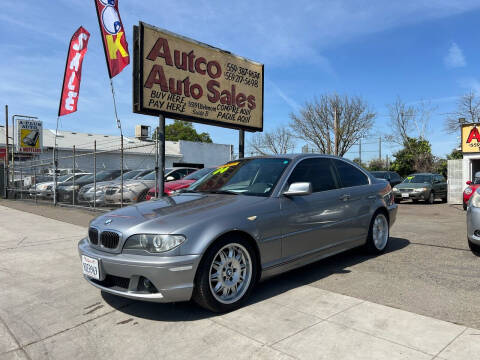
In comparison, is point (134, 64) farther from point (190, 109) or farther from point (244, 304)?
point (244, 304)

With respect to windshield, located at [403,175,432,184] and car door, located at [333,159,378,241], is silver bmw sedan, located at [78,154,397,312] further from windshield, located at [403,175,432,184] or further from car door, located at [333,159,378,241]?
windshield, located at [403,175,432,184]

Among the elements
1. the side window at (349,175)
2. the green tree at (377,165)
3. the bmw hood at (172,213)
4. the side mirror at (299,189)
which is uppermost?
the green tree at (377,165)

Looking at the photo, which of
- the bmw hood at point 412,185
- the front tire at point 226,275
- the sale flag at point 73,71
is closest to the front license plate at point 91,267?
the front tire at point 226,275

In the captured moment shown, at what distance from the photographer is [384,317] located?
3262mm

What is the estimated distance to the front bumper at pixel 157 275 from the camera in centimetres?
313

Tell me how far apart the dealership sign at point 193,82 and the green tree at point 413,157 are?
78.1 feet

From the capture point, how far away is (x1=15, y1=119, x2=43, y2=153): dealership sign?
22984 millimetres

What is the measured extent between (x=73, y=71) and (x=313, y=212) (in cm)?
1499

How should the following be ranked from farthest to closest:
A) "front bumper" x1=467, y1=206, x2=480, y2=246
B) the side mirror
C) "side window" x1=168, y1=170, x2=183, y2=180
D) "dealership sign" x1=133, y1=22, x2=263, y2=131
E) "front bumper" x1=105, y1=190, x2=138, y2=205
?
"side window" x1=168, y1=170, x2=183, y2=180 < "front bumper" x1=105, y1=190, x2=138, y2=205 < "dealership sign" x1=133, y1=22, x2=263, y2=131 < "front bumper" x1=467, y1=206, x2=480, y2=246 < the side mirror

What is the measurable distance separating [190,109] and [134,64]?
167 cm

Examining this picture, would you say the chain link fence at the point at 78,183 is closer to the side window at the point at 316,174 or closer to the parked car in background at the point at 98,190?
the parked car in background at the point at 98,190

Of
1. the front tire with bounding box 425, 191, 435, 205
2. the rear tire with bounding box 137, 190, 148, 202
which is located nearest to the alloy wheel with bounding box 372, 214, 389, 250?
the rear tire with bounding box 137, 190, 148, 202

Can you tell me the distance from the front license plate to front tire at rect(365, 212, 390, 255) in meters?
3.64

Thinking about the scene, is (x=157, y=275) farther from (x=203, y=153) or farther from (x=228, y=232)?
(x=203, y=153)
